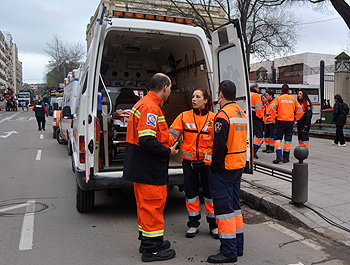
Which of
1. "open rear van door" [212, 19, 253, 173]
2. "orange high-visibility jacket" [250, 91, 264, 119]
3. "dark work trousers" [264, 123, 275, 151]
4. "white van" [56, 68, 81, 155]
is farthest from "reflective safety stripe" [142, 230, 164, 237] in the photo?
"dark work trousers" [264, 123, 275, 151]

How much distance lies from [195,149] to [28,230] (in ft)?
8.13

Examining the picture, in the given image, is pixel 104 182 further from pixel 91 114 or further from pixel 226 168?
pixel 226 168

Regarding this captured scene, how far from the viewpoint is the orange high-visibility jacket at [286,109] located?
28.7ft

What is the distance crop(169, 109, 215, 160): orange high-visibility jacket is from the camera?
4.53m

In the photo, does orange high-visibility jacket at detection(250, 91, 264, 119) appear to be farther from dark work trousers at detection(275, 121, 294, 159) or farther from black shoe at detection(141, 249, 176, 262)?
black shoe at detection(141, 249, 176, 262)

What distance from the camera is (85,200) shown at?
17.7 ft

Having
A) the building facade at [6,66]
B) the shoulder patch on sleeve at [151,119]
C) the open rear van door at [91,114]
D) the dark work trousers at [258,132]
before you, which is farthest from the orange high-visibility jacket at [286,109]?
the building facade at [6,66]

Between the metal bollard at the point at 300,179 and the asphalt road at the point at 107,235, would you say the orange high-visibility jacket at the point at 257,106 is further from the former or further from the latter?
the metal bollard at the point at 300,179

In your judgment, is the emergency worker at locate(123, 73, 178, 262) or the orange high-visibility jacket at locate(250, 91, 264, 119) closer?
the emergency worker at locate(123, 73, 178, 262)

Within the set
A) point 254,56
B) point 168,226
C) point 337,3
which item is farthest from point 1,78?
point 168,226

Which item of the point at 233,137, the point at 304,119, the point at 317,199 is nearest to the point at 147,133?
the point at 233,137

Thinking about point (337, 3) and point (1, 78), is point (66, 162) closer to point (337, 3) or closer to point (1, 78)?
point (337, 3)

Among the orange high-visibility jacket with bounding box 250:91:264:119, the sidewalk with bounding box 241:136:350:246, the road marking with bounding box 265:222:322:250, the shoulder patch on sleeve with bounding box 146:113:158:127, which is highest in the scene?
the orange high-visibility jacket with bounding box 250:91:264:119

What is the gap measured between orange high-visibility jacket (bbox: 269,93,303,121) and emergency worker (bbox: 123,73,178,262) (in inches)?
219
